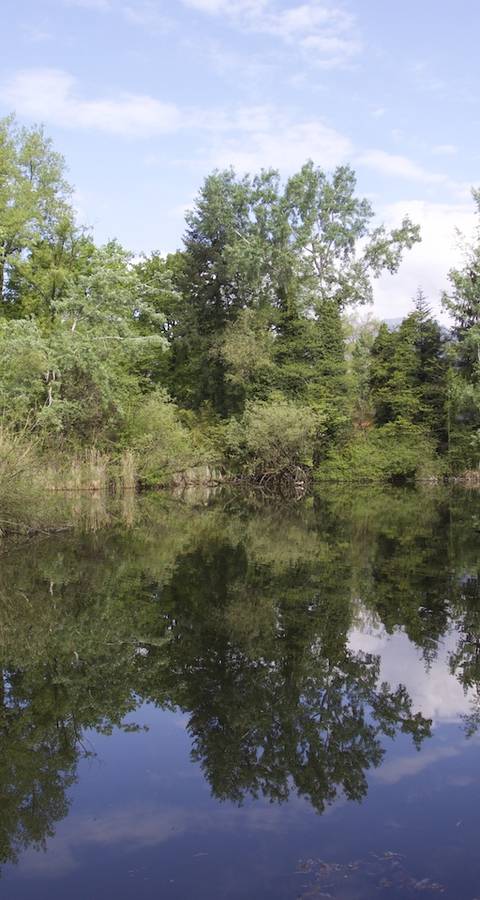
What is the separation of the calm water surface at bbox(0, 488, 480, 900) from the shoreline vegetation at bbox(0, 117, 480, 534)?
19.6 m

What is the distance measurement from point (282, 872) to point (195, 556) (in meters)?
10.1

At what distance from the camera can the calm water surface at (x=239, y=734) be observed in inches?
161

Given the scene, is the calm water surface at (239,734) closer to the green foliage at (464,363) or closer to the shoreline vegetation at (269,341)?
the shoreline vegetation at (269,341)

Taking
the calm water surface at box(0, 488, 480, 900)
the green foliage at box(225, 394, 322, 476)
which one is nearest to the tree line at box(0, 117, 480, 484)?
the green foliage at box(225, 394, 322, 476)

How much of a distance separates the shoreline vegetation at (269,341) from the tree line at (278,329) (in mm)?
87

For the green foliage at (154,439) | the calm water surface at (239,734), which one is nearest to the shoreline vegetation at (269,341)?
the green foliage at (154,439)

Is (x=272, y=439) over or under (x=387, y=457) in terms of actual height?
→ over

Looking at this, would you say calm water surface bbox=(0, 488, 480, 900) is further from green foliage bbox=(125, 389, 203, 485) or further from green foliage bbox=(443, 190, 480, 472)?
green foliage bbox=(443, 190, 480, 472)

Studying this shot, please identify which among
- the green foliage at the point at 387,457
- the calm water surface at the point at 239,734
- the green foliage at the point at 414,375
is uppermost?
the green foliage at the point at 414,375

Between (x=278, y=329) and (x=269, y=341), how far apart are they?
2812 millimetres

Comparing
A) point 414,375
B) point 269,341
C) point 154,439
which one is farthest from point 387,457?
point 154,439

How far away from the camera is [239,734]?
569 centimetres

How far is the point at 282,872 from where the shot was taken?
13.1 feet

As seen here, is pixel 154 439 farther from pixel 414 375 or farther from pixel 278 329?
pixel 414 375
